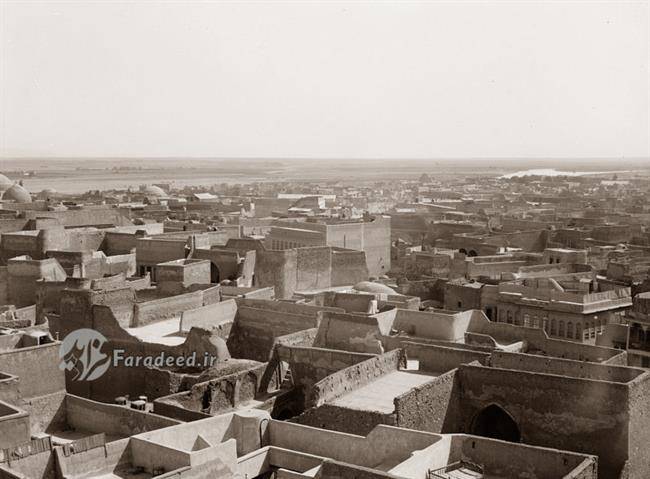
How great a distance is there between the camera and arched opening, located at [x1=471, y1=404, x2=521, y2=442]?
19375 millimetres

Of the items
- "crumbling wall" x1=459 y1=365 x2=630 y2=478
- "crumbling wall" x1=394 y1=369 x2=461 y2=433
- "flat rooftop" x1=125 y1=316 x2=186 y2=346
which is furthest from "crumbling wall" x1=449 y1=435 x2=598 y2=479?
"flat rooftop" x1=125 y1=316 x2=186 y2=346

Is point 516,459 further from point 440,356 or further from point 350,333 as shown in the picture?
point 350,333

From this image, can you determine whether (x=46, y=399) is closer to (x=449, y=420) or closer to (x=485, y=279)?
(x=449, y=420)

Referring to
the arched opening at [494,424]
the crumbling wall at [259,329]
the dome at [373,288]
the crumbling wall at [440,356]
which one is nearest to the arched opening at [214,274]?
the dome at [373,288]

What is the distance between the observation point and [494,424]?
19.7 metres

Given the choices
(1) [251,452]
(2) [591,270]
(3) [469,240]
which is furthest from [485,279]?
(1) [251,452]

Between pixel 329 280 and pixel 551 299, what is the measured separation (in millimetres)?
10419

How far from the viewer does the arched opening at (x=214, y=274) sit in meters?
34.2

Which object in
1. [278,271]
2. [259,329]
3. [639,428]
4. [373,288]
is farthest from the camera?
[278,271]

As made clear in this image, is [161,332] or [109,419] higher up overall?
[161,332]

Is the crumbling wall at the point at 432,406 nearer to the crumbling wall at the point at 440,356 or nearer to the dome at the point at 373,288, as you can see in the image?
the crumbling wall at the point at 440,356

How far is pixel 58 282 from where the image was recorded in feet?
95.5

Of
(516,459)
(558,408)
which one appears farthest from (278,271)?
(516,459)

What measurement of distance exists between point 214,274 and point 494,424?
17.4m
